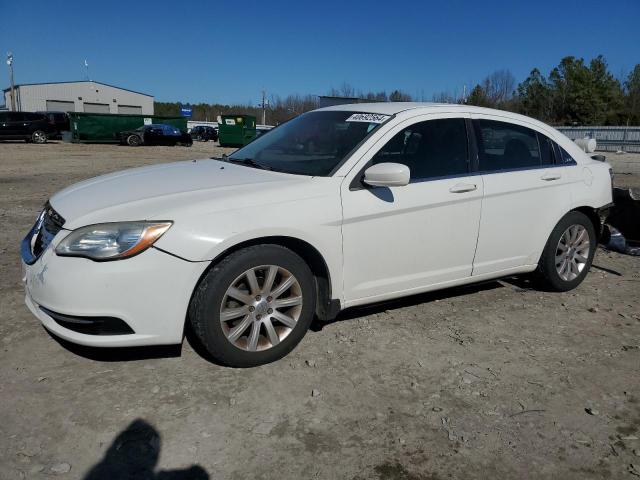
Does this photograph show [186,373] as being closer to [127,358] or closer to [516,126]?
[127,358]

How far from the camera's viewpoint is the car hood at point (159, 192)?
117 inches

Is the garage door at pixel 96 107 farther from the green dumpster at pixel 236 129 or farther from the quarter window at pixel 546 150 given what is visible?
the quarter window at pixel 546 150

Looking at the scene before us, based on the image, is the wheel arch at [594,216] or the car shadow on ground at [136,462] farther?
the wheel arch at [594,216]

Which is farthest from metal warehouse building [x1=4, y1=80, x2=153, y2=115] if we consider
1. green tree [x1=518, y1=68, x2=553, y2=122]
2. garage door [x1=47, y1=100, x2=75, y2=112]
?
green tree [x1=518, y1=68, x2=553, y2=122]

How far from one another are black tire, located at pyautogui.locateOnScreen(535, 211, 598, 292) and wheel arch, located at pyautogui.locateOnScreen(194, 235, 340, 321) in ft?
7.16

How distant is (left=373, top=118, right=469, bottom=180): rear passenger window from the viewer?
377 cm

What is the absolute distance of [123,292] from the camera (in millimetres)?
2812

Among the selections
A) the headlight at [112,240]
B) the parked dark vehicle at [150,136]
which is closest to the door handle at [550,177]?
the headlight at [112,240]

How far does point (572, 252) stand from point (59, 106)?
67426 millimetres

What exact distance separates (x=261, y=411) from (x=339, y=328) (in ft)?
4.04

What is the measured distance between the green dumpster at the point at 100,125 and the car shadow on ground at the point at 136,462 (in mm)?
32659

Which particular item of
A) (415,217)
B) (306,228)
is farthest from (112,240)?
(415,217)

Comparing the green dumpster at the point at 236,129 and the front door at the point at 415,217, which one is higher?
the green dumpster at the point at 236,129

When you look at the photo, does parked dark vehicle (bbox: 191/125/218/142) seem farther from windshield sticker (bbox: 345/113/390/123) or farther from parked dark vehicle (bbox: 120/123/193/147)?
windshield sticker (bbox: 345/113/390/123)
